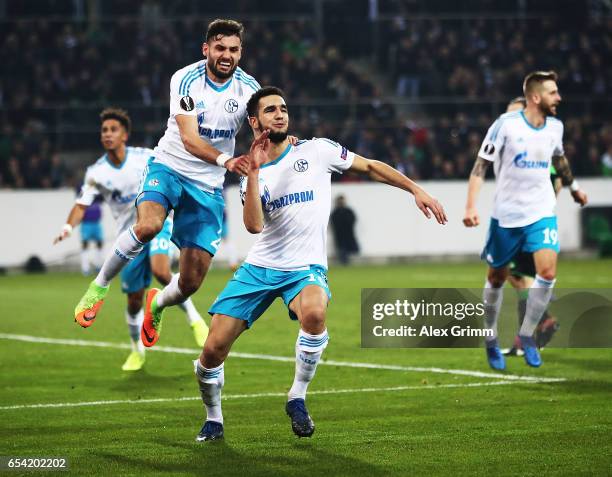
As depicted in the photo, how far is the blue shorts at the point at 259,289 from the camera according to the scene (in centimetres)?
820

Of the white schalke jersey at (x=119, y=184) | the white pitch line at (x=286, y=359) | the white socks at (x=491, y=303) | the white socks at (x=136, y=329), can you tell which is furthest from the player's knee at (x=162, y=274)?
the white socks at (x=491, y=303)

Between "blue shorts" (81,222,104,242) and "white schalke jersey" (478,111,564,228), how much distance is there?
19421 mm

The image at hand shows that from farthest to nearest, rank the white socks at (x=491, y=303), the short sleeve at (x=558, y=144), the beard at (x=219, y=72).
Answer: the white socks at (x=491, y=303) < the short sleeve at (x=558, y=144) < the beard at (x=219, y=72)

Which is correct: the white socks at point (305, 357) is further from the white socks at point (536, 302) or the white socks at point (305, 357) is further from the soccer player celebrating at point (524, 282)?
the soccer player celebrating at point (524, 282)

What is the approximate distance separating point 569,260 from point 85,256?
12056 millimetres

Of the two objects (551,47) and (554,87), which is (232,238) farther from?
(554,87)

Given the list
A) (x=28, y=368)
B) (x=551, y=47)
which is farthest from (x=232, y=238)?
(x=28, y=368)

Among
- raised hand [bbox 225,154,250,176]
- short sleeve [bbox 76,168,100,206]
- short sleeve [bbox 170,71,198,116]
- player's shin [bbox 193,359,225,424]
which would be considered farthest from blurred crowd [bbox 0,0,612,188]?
raised hand [bbox 225,154,250,176]

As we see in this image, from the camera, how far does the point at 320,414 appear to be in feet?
30.5

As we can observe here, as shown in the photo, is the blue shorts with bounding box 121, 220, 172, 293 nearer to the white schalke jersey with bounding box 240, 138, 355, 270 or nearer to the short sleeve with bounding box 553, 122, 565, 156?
the short sleeve with bounding box 553, 122, 565, 156

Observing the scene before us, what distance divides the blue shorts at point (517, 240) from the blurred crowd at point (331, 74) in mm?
19876

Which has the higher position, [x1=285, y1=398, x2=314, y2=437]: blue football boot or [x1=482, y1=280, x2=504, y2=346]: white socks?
[x1=285, y1=398, x2=314, y2=437]: blue football boot

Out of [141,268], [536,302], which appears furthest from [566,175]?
[141,268]

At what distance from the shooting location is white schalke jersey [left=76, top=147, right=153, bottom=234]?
1302cm
